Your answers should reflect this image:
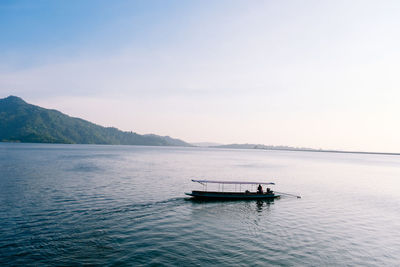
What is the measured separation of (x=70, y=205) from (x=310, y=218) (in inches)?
1648

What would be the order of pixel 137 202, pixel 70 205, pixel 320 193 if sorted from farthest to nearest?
1. pixel 320 193
2. pixel 137 202
3. pixel 70 205

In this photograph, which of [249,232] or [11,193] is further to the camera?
[11,193]

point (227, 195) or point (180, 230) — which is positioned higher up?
point (227, 195)

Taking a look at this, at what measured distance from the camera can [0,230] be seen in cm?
2931

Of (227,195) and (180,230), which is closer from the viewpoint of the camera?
(180,230)

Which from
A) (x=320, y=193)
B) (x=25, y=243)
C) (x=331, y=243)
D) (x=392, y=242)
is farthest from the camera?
(x=320, y=193)

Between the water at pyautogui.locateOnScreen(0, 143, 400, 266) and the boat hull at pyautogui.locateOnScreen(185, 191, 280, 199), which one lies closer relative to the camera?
the water at pyautogui.locateOnScreen(0, 143, 400, 266)

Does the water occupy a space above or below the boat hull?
below

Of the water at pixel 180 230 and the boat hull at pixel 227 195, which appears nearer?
the water at pixel 180 230

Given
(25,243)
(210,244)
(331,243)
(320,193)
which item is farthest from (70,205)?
(320,193)

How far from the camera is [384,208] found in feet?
185

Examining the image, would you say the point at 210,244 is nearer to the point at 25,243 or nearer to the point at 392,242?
the point at 25,243

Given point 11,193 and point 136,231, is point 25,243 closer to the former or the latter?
point 136,231

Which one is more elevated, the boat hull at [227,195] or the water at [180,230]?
the boat hull at [227,195]
